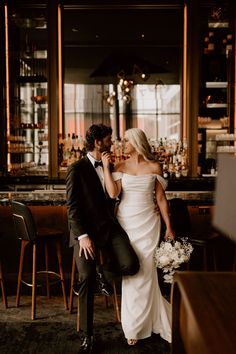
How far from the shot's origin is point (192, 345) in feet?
5.89

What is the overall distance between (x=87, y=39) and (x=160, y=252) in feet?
25.2

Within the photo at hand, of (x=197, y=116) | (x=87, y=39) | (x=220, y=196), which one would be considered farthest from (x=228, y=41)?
(x=220, y=196)

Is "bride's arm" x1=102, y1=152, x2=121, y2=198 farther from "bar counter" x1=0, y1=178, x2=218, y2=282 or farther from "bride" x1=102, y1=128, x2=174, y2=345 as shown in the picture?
"bar counter" x1=0, y1=178, x2=218, y2=282

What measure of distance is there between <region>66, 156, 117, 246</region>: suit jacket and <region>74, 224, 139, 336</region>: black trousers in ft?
0.25

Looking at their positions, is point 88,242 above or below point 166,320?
above

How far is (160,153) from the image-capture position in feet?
23.4

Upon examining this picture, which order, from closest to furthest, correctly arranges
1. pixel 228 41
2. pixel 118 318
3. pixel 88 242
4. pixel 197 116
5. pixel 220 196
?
pixel 220 196, pixel 88 242, pixel 118 318, pixel 197 116, pixel 228 41

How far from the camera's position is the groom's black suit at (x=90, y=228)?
11.4 feet

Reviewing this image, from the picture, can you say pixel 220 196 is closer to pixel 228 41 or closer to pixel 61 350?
pixel 61 350

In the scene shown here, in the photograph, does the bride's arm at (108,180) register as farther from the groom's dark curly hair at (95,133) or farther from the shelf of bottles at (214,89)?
the shelf of bottles at (214,89)

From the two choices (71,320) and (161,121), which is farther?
(161,121)

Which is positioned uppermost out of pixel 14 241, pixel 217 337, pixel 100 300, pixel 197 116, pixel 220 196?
pixel 197 116

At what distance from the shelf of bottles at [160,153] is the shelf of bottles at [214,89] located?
0.62 meters

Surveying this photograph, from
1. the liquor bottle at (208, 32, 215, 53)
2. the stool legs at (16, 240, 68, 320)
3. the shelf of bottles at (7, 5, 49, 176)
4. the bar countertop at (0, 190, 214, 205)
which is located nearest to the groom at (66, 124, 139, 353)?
the stool legs at (16, 240, 68, 320)
